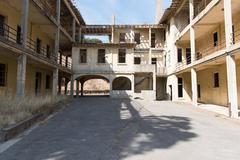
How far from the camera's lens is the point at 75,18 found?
→ 2914 centimetres

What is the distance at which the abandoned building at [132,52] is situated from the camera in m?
14.4

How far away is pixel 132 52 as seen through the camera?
28406mm

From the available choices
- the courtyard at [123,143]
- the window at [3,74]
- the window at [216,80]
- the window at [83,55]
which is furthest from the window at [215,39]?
the window at [3,74]

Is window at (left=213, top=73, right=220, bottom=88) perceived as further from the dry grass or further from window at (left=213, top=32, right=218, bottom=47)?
the dry grass

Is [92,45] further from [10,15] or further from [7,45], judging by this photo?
[7,45]

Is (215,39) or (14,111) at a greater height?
(215,39)

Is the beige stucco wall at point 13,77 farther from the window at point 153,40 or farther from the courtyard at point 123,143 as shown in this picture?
the window at point 153,40

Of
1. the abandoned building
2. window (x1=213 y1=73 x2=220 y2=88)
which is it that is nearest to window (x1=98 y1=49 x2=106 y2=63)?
the abandoned building

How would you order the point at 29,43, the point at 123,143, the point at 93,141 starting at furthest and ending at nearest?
1. the point at 29,43
2. the point at 93,141
3. the point at 123,143

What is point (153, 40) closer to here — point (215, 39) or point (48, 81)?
point (215, 39)

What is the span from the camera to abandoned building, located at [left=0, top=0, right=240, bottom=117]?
14.4 meters

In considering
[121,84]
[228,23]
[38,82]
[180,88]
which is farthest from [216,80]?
[38,82]

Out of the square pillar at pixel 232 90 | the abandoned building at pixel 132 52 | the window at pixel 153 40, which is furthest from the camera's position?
the window at pixel 153 40

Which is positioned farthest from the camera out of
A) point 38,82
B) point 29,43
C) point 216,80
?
point 38,82
